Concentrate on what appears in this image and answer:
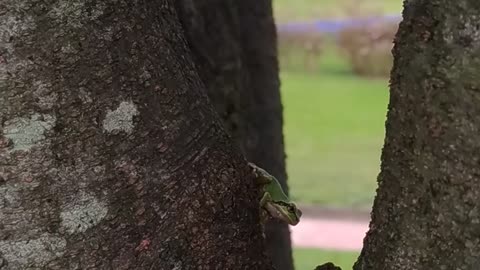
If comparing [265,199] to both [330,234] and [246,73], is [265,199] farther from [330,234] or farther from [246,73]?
[330,234]

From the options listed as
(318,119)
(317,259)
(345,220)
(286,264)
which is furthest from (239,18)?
(318,119)

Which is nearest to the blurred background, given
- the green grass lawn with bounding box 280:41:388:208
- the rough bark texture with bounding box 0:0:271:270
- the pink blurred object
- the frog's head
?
the green grass lawn with bounding box 280:41:388:208

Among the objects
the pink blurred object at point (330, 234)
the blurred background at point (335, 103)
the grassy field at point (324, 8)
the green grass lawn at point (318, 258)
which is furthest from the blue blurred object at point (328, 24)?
the green grass lawn at point (318, 258)

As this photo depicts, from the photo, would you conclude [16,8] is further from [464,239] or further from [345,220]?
[345,220]

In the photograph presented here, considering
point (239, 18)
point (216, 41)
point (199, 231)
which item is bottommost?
point (199, 231)

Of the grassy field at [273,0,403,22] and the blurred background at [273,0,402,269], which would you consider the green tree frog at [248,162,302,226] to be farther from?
the grassy field at [273,0,403,22]

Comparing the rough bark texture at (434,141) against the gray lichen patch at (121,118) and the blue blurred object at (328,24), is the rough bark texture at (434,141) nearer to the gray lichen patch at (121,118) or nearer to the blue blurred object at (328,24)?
the gray lichen patch at (121,118)

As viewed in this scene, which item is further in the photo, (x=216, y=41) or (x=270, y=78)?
(x=270, y=78)
